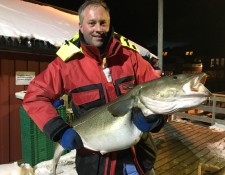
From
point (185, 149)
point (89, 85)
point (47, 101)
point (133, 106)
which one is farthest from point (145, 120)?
point (185, 149)

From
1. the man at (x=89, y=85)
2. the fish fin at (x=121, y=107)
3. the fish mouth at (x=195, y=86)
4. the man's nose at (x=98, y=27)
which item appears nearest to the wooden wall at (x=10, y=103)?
the man at (x=89, y=85)

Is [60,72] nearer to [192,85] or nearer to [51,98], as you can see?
[51,98]

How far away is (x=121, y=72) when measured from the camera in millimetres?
2424

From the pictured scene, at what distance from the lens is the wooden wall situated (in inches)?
213

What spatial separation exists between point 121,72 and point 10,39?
118 inches

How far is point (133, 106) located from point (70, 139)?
1.81 ft

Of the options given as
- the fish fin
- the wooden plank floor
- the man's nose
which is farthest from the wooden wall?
the fish fin

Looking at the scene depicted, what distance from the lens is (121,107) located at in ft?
7.02

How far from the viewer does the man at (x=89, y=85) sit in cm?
231

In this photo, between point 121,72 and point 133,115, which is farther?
point 121,72

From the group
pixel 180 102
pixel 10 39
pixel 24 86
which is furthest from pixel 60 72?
pixel 24 86

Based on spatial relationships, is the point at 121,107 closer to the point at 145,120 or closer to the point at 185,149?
the point at 145,120

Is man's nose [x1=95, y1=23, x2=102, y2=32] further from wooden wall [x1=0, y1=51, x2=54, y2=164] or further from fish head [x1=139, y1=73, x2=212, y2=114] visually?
wooden wall [x1=0, y1=51, x2=54, y2=164]

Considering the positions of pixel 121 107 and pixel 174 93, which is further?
pixel 121 107
